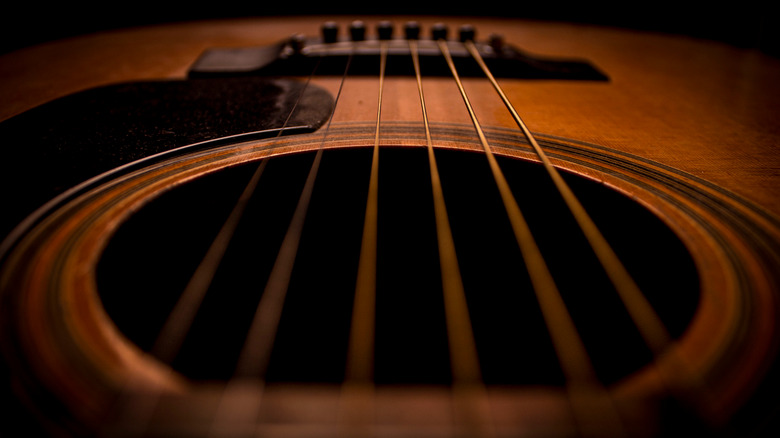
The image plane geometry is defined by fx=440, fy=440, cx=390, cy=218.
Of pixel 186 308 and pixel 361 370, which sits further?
pixel 186 308

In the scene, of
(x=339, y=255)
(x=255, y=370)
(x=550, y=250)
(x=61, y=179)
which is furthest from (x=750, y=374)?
(x=61, y=179)

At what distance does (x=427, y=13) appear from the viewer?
2.03 m

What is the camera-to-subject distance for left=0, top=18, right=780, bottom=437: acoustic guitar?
0.35 m

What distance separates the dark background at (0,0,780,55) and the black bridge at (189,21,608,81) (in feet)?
2.43

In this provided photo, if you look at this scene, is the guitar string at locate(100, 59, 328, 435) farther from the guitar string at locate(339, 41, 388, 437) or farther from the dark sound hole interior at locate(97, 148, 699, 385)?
the guitar string at locate(339, 41, 388, 437)

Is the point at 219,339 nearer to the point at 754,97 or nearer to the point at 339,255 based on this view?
the point at 339,255

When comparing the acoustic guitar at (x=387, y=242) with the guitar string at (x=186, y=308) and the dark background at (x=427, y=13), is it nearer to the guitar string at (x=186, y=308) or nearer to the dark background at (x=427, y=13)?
the guitar string at (x=186, y=308)

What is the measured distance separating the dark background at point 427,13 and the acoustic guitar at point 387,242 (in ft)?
1.03

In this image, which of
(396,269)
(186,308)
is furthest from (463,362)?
(396,269)

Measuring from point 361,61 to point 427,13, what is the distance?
0.97 meters

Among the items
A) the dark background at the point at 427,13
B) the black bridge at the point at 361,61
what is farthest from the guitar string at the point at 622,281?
the dark background at the point at 427,13

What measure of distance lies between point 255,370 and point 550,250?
0.71m

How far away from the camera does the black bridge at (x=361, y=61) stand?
1190mm

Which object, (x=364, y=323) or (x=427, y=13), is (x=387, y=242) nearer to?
(x=364, y=323)
